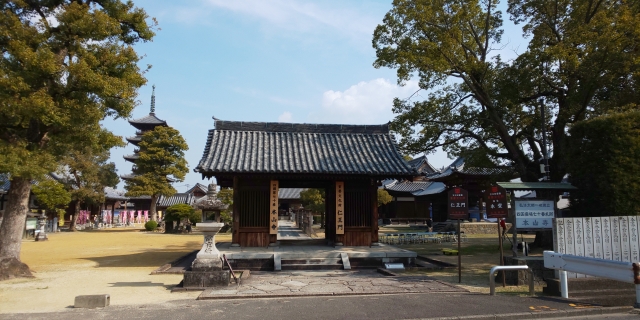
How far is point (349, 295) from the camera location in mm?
8539

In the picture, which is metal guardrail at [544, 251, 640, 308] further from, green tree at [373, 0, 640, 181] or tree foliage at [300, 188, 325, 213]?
tree foliage at [300, 188, 325, 213]

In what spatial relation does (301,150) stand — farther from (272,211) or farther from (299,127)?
(272,211)

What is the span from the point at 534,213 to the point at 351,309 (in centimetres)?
550

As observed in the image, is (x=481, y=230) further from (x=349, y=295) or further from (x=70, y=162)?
(x=70, y=162)

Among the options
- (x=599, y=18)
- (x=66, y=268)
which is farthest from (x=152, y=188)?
(x=599, y=18)

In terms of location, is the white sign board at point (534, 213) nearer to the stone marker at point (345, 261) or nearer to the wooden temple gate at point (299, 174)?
the wooden temple gate at point (299, 174)

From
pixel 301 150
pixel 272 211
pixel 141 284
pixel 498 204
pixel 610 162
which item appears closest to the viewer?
pixel 610 162

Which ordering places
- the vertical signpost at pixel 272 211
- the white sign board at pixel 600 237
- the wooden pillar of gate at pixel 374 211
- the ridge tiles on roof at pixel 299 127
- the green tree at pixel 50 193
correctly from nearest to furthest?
the white sign board at pixel 600 237, the vertical signpost at pixel 272 211, the wooden pillar of gate at pixel 374 211, the ridge tiles on roof at pixel 299 127, the green tree at pixel 50 193

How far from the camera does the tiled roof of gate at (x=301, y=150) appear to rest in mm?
14141

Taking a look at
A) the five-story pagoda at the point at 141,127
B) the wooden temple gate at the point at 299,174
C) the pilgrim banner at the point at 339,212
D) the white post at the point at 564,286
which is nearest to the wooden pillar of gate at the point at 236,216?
the wooden temple gate at the point at 299,174

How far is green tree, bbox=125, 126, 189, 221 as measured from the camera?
118 feet

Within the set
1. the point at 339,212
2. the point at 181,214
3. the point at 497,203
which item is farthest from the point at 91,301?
the point at 181,214

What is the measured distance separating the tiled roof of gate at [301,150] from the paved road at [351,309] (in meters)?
6.36

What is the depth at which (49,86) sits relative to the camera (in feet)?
36.2
